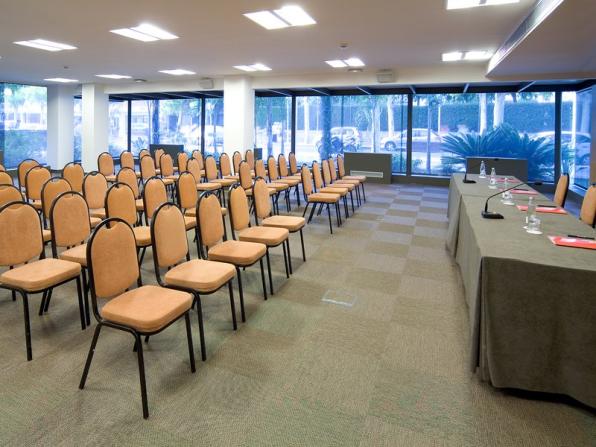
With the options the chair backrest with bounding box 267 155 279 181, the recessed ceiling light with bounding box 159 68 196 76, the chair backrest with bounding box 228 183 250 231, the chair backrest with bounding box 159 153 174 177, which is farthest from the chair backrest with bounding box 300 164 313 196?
the recessed ceiling light with bounding box 159 68 196 76

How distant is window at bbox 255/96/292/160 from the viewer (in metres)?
14.1

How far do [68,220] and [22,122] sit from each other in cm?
1354

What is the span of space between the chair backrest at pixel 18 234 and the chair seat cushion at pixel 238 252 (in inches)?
52.4

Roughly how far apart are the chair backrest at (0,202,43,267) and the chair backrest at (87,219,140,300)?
3.37ft

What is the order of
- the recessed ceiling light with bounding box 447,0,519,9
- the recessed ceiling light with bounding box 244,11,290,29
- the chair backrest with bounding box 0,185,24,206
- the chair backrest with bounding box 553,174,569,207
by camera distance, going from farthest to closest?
1. the recessed ceiling light with bounding box 244,11,290,29
2. the chair backrest with bounding box 553,174,569,207
3. the recessed ceiling light with bounding box 447,0,519,9
4. the chair backrest with bounding box 0,185,24,206

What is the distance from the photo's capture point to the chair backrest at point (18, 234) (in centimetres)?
303

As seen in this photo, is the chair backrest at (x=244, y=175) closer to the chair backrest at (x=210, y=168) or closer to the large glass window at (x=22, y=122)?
the chair backrest at (x=210, y=168)

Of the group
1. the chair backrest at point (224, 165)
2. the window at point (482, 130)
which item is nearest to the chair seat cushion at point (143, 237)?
the chair backrest at point (224, 165)

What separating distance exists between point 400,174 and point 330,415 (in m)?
11.3

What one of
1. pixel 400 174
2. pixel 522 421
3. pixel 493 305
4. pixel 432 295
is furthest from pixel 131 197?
pixel 400 174

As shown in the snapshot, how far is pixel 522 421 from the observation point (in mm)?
2252

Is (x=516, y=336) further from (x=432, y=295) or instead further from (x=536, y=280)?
(x=432, y=295)

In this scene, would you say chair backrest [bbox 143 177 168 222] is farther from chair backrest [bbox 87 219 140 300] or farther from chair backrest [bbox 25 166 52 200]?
chair backrest [bbox 25 166 52 200]

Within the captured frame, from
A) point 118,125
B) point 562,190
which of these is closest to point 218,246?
point 562,190
